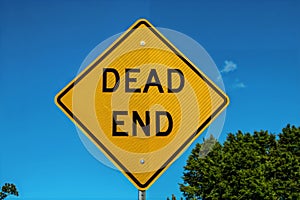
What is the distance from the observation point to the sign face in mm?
3854

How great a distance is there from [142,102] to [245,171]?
1268 inches

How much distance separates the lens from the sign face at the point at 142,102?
12.6 feet

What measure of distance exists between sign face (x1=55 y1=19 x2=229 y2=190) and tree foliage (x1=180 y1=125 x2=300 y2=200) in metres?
31.3

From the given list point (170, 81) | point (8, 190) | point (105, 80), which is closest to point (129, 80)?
point (105, 80)

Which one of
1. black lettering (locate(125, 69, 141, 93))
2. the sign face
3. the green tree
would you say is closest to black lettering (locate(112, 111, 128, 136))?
the sign face

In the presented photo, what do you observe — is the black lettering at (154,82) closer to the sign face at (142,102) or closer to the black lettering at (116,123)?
the sign face at (142,102)

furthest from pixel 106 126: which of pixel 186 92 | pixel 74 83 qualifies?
pixel 186 92

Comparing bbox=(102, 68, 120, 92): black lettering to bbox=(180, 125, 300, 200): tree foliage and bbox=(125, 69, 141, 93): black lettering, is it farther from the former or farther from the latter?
bbox=(180, 125, 300, 200): tree foliage

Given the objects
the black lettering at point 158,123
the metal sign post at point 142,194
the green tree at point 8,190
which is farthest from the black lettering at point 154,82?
the green tree at point 8,190

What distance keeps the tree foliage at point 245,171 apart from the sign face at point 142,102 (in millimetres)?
31267

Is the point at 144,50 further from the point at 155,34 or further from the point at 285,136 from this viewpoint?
the point at 285,136

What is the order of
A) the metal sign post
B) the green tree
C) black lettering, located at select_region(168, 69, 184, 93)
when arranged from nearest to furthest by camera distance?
the metal sign post → black lettering, located at select_region(168, 69, 184, 93) → the green tree

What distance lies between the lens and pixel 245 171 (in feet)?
114

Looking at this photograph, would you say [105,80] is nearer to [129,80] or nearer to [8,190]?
[129,80]
